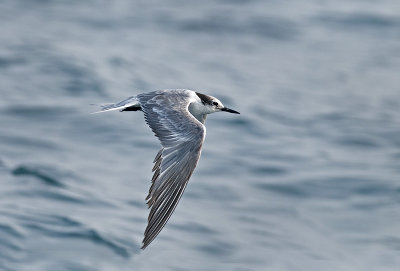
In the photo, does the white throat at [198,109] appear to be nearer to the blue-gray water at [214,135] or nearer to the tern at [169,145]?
the tern at [169,145]

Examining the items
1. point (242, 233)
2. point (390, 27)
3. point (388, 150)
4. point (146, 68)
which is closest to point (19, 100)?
point (146, 68)

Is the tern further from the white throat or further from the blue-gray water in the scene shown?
the blue-gray water

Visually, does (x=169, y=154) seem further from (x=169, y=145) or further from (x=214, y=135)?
(x=214, y=135)

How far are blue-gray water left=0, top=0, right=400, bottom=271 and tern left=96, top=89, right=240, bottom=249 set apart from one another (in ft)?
12.0

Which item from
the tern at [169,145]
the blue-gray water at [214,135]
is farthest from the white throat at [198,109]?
the blue-gray water at [214,135]

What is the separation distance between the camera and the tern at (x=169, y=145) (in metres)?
→ 7.88

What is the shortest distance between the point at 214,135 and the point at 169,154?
7866mm

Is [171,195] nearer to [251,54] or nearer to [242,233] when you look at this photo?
[242,233]

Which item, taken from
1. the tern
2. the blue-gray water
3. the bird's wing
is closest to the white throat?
the tern

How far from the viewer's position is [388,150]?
644 inches

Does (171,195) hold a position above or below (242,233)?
above

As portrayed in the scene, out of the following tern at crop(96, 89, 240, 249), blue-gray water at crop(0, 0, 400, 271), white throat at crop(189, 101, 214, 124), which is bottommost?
blue-gray water at crop(0, 0, 400, 271)

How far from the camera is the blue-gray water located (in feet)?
42.7

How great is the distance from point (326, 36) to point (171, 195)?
13586mm
